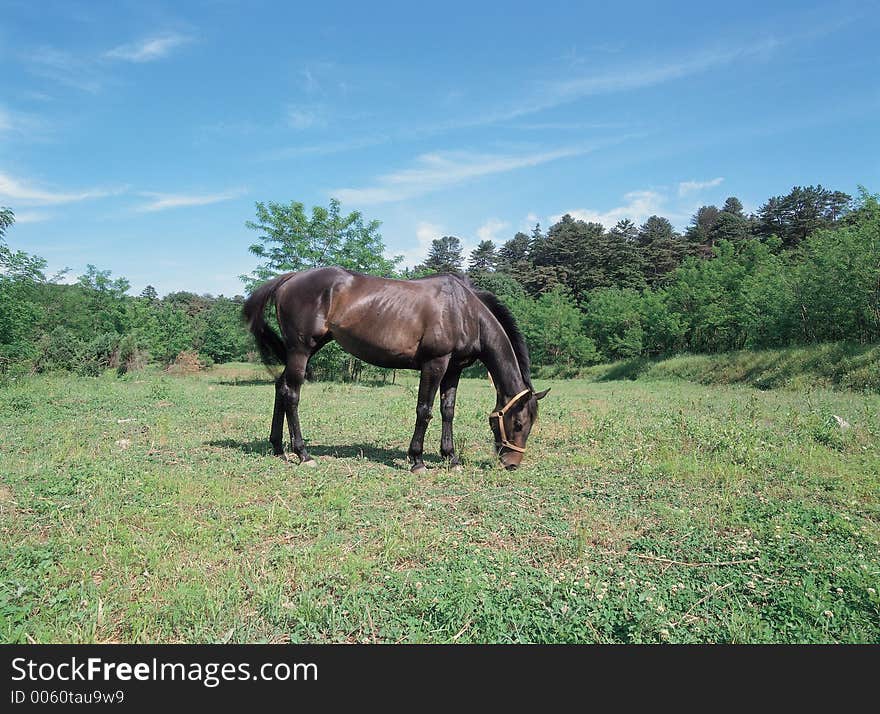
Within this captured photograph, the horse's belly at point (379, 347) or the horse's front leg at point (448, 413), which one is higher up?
the horse's belly at point (379, 347)

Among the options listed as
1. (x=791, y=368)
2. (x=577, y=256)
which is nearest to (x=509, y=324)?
(x=791, y=368)

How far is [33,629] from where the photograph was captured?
2695 mm

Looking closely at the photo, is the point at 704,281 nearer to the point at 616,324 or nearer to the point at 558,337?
the point at 616,324

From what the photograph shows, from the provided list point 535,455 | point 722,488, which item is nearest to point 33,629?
point 535,455

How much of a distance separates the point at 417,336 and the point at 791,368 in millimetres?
19380

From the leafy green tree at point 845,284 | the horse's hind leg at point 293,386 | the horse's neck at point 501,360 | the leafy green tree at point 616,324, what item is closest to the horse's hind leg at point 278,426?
the horse's hind leg at point 293,386

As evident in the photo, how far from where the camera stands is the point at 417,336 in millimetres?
6543

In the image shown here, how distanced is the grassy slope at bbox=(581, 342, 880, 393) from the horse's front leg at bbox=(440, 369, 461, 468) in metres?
15.5

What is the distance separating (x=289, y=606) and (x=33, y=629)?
4.33 feet

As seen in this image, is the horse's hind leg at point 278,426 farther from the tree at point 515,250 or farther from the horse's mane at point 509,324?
the tree at point 515,250

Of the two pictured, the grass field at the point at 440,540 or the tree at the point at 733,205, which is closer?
the grass field at the point at 440,540

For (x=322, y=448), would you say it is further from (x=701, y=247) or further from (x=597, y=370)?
(x=701, y=247)

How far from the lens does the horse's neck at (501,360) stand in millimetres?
6633

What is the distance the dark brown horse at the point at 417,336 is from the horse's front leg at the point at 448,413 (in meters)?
0.02
